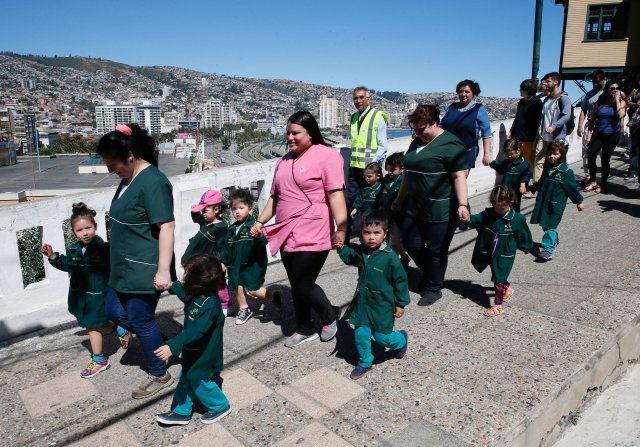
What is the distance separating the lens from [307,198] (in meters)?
3.48

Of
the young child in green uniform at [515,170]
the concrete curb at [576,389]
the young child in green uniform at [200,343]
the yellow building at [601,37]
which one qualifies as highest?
the yellow building at [601,37]

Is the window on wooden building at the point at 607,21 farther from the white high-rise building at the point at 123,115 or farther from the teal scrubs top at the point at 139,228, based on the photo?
the white high-rise building at the point at 123,115

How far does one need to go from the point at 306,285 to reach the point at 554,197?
353 cm

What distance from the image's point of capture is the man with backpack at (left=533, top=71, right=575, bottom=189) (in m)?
6.87

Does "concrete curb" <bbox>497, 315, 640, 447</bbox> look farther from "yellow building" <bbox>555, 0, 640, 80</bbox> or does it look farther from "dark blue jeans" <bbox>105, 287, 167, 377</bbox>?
"yellow building" <bbox>555, 0, 640, 80</bbox>

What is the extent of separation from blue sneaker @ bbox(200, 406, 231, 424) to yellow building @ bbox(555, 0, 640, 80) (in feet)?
84.4

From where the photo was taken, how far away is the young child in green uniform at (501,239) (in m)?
4.20

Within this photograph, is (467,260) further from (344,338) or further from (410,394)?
(410,394)

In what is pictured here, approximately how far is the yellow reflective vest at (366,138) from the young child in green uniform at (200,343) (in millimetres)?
3176

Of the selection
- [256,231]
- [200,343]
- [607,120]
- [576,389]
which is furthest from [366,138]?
[607,120]

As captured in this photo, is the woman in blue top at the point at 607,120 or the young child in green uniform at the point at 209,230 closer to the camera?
the young child in green uniform at the point at 209,230

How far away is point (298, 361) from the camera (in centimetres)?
348

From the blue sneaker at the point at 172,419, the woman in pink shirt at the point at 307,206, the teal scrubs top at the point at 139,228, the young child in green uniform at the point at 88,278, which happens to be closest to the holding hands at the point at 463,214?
the woman in pink shirt at the point at 307,206

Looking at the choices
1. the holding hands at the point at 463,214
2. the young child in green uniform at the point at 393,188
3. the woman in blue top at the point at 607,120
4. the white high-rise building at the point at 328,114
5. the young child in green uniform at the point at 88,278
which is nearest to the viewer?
the young child in green uniform at the point at 88,278
